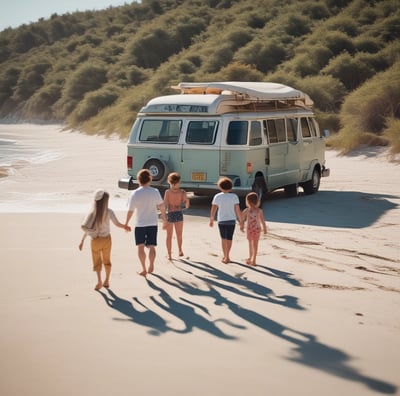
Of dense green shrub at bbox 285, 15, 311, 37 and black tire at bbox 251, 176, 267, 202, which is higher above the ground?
dense green shrub at bbox 285, 15, 311, 37

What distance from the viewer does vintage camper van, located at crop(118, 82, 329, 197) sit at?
1348 cm

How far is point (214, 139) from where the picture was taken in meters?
13.5

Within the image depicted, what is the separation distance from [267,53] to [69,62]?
114 ft

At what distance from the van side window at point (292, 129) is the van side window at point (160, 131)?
8.51 feet

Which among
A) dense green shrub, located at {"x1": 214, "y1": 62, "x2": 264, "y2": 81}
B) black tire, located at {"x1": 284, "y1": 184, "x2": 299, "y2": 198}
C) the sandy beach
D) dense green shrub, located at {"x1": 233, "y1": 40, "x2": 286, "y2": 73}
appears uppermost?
dense green shrub, located at {"x1": 233, "y1": 40, "x2": 286, "y2": 73}

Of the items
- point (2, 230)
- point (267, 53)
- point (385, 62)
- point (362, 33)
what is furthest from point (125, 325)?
point (362, 33)

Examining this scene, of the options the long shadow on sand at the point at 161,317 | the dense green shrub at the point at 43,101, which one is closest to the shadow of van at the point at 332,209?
the long shadow on sand at the point at 161,317

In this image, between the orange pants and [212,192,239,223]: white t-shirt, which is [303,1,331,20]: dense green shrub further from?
the orange pants

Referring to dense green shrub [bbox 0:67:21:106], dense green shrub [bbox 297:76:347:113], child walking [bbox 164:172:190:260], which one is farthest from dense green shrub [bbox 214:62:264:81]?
dense green shrub [bbox 0:67:21:106]

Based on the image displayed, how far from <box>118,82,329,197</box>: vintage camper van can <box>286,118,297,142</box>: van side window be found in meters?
0.27

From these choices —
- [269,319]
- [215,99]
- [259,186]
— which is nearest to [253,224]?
[269,319]

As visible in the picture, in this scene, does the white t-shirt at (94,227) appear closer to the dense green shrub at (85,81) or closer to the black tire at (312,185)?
the black tire at (312,185)

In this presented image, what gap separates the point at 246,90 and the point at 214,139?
1.13 metres

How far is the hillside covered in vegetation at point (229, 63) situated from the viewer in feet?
87.9
